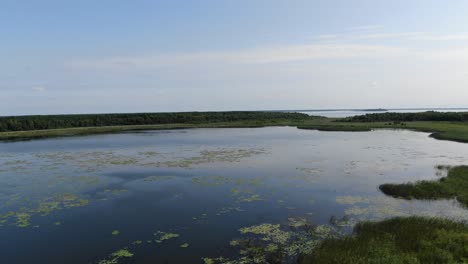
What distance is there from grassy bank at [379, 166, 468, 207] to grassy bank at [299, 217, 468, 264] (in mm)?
4872

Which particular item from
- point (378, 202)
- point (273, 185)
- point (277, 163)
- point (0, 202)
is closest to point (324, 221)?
point (378, 202)

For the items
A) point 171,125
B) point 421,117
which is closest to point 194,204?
point 171,125

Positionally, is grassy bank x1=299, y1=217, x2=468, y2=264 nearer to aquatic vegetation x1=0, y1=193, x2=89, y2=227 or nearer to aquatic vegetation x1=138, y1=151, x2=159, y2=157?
aquatic vegetation x1=0, y1=193, x2=89, y2=227

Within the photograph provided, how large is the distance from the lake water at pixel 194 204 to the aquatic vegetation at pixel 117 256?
3 cm

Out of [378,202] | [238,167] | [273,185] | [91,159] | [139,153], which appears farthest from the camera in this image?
[139,153]

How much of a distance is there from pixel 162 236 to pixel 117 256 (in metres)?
2.00

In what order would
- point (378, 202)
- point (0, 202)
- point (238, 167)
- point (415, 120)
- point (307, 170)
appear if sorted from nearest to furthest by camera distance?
point (378, 202) < point (0, 202) < point (307, 170) < point (238, 167) < point (415, 120)

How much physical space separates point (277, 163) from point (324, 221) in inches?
579

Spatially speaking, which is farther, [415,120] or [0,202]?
[415,120]

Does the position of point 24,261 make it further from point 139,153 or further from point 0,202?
point 139,153

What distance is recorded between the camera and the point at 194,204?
17047 millimetres

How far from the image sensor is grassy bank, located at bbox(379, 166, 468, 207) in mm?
17125

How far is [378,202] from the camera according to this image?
16594 millimetres

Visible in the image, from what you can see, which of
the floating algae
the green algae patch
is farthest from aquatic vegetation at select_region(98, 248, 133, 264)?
the floating algae
